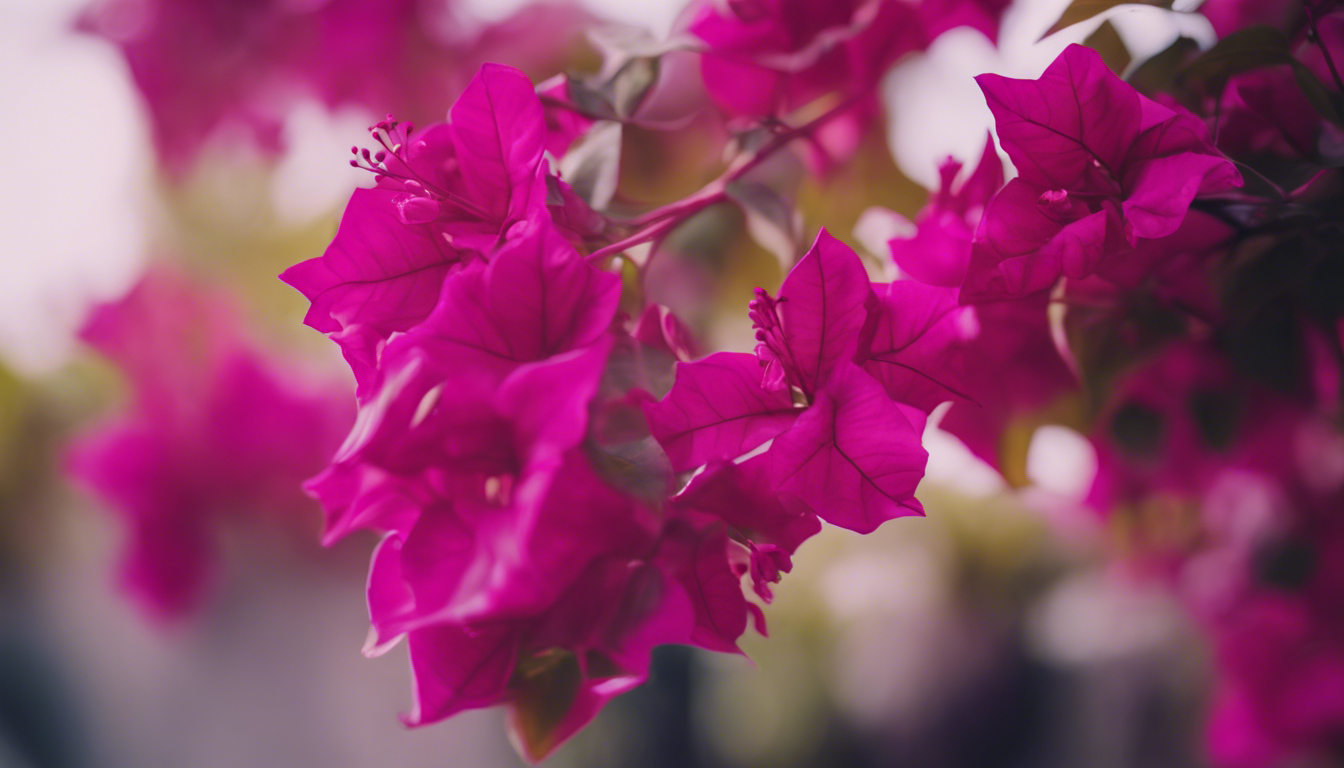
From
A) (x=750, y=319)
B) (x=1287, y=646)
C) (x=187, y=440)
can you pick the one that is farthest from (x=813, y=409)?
(x=187, y=440)

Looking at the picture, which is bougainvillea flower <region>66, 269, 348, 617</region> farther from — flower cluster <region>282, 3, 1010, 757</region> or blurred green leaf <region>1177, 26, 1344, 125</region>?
blurred green leaf <region>1177, 26, 1344, 125</region>

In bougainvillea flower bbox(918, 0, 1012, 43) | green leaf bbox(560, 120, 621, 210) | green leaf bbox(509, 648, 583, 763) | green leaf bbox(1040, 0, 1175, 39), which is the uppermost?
green leaf bbox(1040, 0, 1175, 39)

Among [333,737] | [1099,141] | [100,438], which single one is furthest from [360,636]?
[1099,141]

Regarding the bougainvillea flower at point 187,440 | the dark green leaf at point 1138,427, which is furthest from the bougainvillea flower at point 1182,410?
the bougainvillea flower at point 187,440

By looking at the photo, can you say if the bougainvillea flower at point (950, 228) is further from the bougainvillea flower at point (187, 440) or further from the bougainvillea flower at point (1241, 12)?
the bougainvillea flower at point (187, 440)

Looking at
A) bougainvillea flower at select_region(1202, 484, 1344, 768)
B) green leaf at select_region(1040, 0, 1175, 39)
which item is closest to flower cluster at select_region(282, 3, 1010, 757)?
green leaf at select_region(1040, 0, 1175, 39)

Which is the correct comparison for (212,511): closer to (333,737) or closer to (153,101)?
(333,737)
